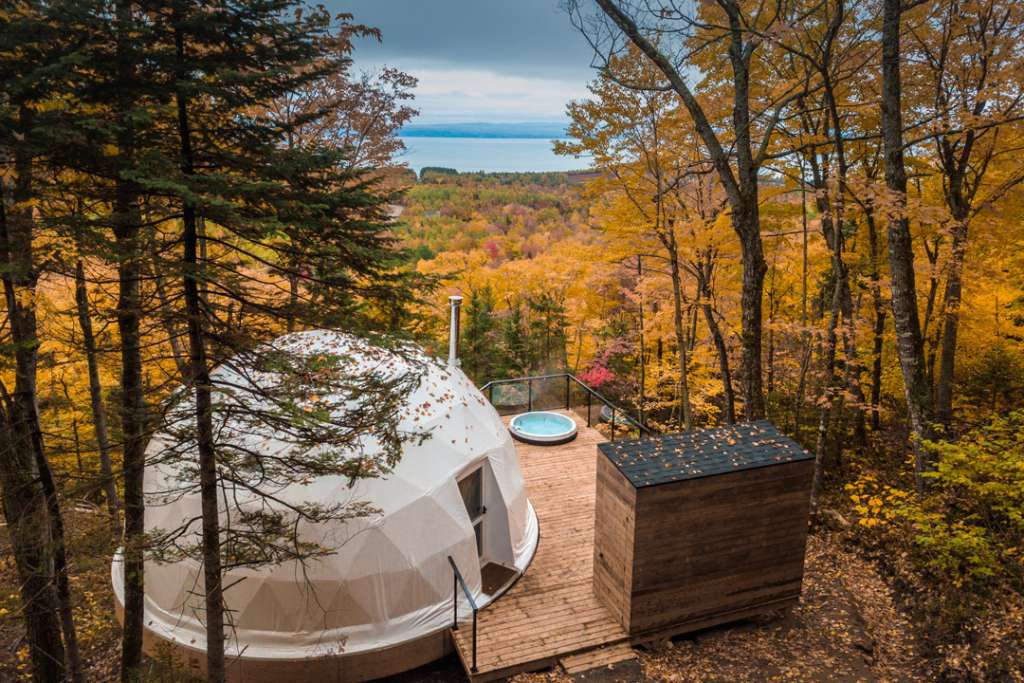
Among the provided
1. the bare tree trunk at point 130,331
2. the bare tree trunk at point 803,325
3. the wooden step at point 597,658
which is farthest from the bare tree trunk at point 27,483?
the bare tree trunk at point 803,325

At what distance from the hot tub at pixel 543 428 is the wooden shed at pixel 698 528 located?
4789mm

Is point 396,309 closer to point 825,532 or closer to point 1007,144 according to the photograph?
point 825,532

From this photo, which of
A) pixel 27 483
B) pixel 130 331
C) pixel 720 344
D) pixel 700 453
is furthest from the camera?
pixel 720 344

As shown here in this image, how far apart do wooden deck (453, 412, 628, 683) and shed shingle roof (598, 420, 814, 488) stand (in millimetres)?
2107

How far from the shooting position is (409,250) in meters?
5.06

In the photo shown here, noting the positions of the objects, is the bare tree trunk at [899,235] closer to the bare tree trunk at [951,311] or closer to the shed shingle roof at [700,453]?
the shed shingle roof at [700,453]

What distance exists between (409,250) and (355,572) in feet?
14.2

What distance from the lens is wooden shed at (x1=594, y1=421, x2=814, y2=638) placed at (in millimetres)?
6895

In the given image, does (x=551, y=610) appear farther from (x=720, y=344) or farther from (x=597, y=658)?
(x=720, y=344)

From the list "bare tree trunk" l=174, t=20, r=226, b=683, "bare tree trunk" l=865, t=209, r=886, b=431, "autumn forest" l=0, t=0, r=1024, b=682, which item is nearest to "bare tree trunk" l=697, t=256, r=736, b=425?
"autumn forest" l=0, t=0, r=1024, b=682

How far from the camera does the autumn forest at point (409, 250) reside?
4195mm

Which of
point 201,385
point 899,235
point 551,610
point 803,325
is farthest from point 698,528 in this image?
point 803,325

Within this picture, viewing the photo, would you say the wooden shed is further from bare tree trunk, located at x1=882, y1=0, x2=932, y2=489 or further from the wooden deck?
bare tree trunk, located at x1=882, y1=0, x2=932, y2=489

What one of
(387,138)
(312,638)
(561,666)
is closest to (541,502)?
(561,666)
